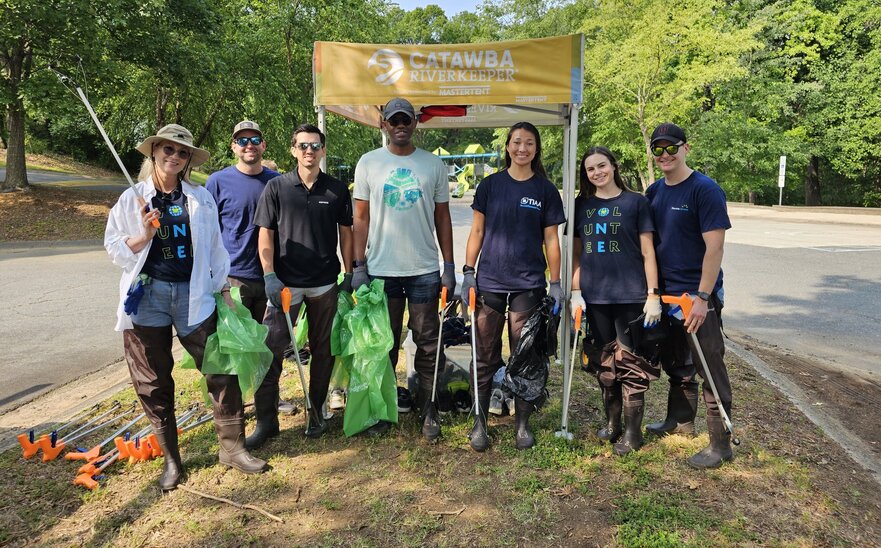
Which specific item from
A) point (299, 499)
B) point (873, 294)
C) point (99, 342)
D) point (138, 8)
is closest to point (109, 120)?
point (138, 8)

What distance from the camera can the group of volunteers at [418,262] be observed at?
298cm

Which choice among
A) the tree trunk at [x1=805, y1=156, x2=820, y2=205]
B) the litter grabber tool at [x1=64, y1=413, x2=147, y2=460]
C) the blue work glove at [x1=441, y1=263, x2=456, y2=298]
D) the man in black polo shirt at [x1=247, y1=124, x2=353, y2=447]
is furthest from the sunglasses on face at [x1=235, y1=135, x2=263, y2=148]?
the tree trunk at [x1=805, y1=156, x2=820, y2=205]

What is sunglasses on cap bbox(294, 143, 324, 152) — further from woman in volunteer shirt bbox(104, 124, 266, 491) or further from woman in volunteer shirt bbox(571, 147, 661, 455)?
Result: woman in volunteer shirt bbox(571, 147, 661, 455)

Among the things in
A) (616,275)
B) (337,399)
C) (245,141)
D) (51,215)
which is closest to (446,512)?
(337,399)

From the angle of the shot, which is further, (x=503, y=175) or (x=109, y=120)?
(x=109, y=120)

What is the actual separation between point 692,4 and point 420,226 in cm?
2419

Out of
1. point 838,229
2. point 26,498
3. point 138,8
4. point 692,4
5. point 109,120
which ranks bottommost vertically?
point 26,498

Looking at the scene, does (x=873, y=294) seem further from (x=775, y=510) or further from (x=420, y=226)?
(x=420, y=226)

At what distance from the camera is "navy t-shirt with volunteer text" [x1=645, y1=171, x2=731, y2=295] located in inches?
122

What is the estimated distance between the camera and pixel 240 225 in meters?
3.59

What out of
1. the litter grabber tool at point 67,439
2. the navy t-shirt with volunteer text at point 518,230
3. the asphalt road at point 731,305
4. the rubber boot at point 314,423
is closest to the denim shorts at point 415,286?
the navy t-shirt with volunteer text at point 518,230

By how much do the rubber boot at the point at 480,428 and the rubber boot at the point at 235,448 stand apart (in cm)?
126

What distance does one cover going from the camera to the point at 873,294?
26.5 ft

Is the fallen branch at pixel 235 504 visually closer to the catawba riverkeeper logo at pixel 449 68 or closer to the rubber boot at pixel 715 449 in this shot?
the rubber boot at pixel 715 449
